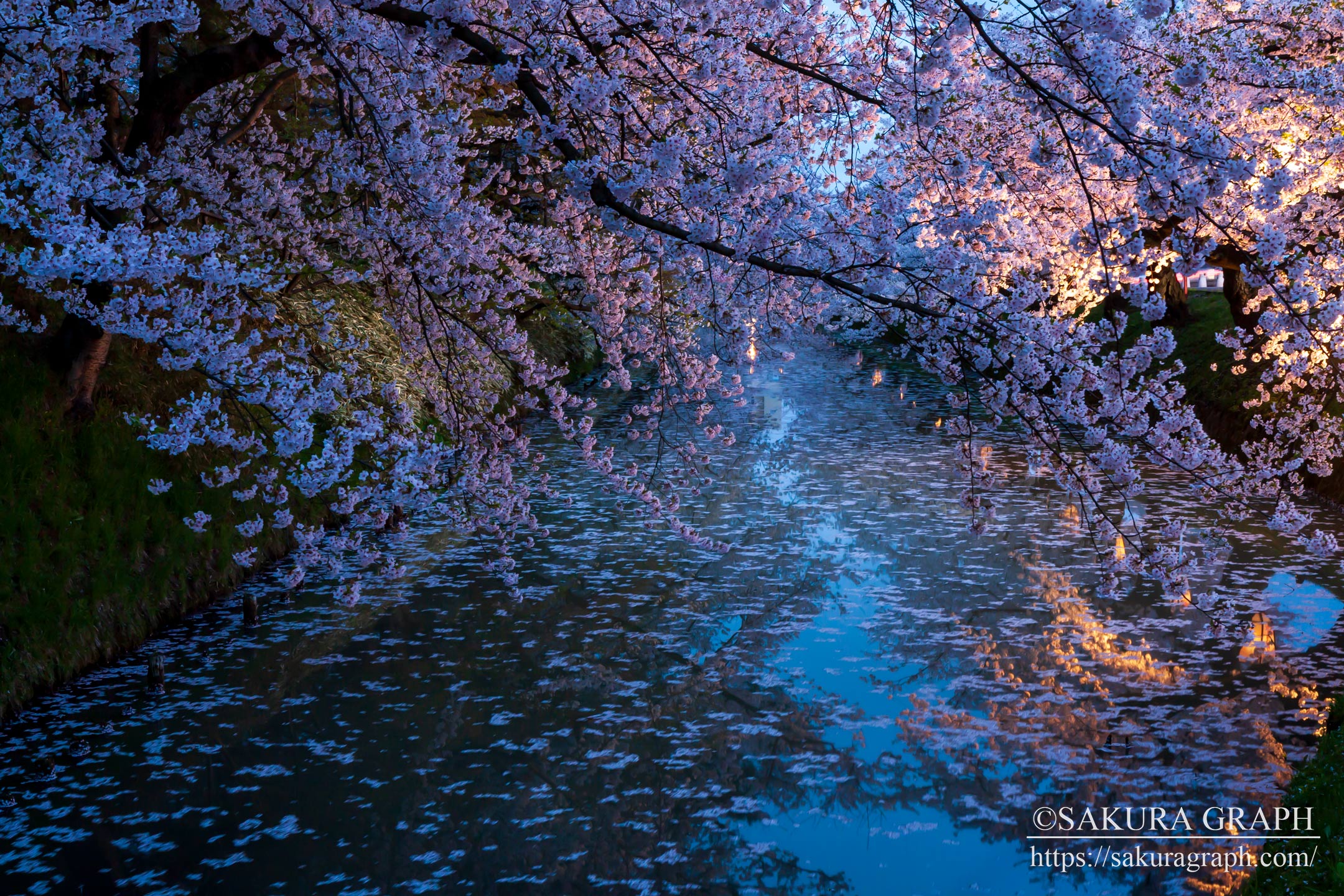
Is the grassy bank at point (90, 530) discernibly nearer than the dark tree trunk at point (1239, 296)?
Yes

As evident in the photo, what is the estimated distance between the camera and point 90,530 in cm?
896

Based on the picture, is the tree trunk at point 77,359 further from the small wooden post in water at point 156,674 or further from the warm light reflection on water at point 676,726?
the small wooden post in water at point 156,674

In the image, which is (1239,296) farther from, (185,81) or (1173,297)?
(185,81)

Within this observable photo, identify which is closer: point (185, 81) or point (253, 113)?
point (185, 81)

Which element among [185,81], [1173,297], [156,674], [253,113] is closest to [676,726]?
[156,674]

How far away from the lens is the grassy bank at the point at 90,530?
8.12m

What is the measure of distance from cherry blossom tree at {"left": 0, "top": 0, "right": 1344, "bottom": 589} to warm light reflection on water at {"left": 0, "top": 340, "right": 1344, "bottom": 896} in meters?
1.42

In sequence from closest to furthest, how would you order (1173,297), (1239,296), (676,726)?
(676,726), (1239,296), (1173,297)

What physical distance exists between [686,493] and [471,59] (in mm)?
9996

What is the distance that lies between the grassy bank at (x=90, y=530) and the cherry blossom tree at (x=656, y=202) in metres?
0.46

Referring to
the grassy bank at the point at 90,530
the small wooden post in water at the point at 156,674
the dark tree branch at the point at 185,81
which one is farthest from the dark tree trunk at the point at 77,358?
the small wooden post in water at the point at 156,674

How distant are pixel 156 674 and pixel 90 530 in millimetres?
1518

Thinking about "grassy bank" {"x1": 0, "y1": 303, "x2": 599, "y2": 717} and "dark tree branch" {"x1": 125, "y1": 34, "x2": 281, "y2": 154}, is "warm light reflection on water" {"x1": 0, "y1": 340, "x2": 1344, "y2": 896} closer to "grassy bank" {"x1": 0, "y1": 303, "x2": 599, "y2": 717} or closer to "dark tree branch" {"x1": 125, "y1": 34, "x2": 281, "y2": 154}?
"grassy bank" {"x1": 0, "y1": 303, "x2": 599, "y2": 717}

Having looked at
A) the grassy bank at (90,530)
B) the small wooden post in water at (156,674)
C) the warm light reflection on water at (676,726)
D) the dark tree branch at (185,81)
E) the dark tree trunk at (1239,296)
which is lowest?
the warm light reflection on water at (676,726)
